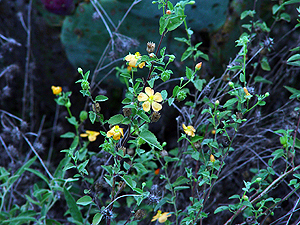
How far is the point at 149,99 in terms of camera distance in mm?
851

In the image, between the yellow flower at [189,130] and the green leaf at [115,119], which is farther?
the yellow flower at [189,130]

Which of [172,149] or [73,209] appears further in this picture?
[172,149]

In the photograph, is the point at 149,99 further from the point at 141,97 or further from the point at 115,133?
the point at 115,133

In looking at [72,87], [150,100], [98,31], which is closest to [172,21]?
[150,100]

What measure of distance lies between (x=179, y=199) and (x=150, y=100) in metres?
0.67

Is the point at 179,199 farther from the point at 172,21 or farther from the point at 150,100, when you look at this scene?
the point at 172,21

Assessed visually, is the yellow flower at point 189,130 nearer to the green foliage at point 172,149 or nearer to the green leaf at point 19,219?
the green foliage at point 172,149

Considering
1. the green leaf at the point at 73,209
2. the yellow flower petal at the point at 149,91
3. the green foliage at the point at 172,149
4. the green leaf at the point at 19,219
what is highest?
the yellow flower petal at the point at 149,91

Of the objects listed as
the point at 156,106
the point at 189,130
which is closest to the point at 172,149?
the point at 189,130

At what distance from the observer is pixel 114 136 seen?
0.85 m

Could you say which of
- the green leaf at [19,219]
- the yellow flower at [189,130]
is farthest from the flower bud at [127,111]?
the green leaf at [19,219]

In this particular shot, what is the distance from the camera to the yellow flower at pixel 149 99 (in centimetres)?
83

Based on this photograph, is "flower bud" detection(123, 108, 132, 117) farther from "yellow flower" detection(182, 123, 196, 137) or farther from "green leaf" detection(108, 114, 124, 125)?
"yellow flower" detection(182, 123, 196, 137)

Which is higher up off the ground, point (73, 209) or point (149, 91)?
point (149, 91)
